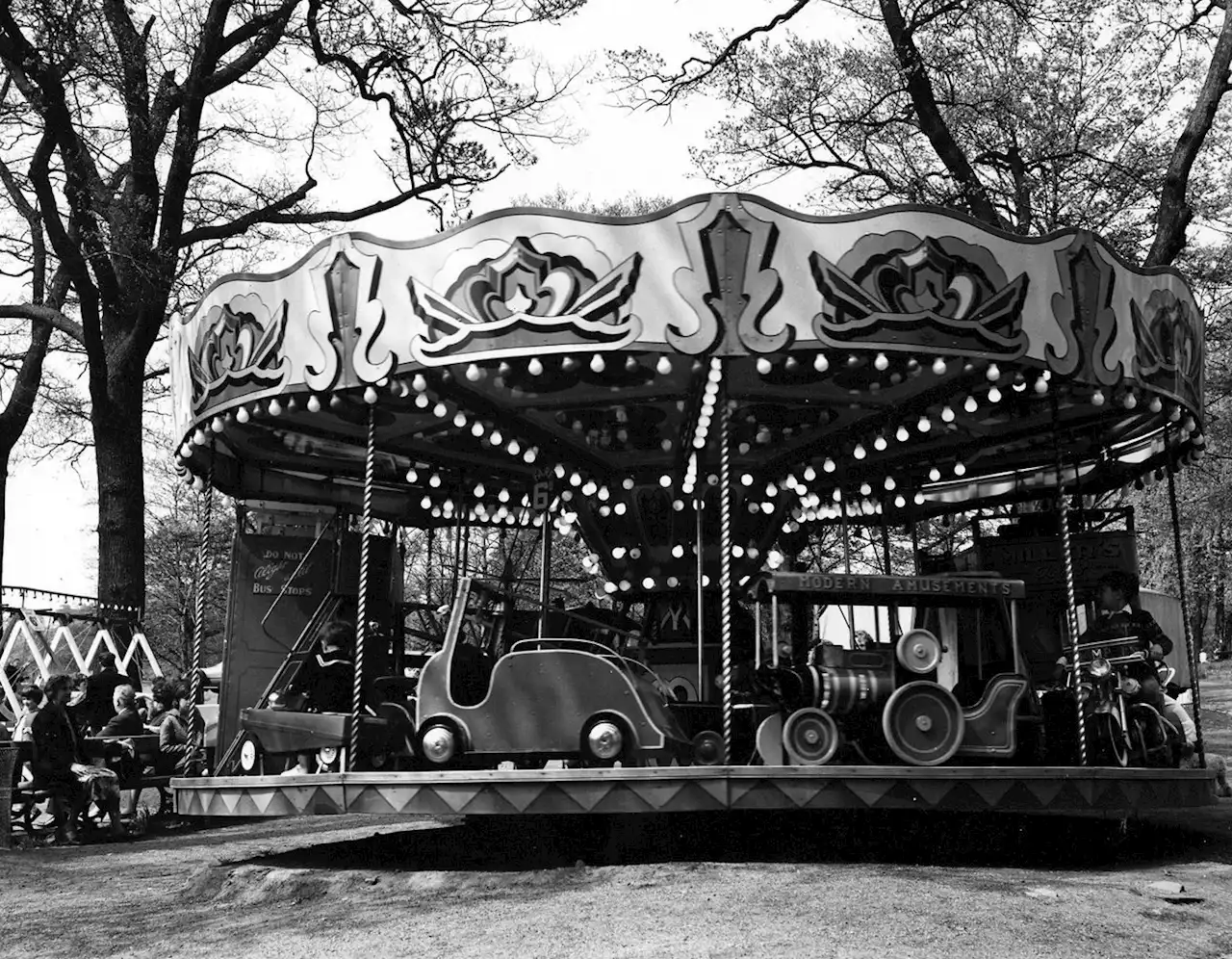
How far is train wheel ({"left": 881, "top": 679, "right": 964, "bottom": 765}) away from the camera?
419 inches

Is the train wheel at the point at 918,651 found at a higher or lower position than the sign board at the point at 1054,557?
lower

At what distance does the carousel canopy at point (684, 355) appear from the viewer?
35.2ft

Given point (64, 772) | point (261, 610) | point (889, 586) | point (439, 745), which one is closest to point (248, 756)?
point (439, 745)

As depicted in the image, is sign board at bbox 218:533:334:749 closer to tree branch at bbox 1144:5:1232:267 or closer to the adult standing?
the adult standing

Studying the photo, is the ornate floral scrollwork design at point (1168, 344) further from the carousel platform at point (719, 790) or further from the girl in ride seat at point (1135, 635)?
the carousel platform at point (719, 790)

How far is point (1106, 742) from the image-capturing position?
457 inches

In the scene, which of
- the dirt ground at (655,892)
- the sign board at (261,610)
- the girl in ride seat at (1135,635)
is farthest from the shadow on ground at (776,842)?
the sign board at (261,610)

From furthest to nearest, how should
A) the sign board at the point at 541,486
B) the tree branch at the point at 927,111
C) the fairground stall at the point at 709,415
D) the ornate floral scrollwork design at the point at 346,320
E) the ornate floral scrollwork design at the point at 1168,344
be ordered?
the tree branch at the point at 927,111 < the sign board at the point at 541,486 < the ornate floral scrollwork design at the point at 1168,344 < the ornate floral scrollwork design at the point at 346,320 < the fairground stall at the point at 709,415

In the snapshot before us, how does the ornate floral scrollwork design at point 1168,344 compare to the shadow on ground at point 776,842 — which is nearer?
the shadow on ground at point 776,842

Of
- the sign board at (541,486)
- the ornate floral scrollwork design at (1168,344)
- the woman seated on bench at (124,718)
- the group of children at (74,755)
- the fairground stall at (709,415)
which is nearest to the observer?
the fairground stall at (709,415)

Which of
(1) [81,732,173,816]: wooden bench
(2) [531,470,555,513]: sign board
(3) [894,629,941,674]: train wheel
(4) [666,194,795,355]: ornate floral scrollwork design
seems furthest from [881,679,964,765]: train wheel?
(1) [81,732,173,816]: wooden bench

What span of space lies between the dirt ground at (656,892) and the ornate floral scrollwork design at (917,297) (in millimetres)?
4082

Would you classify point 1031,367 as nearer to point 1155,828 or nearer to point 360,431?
point 1155,828

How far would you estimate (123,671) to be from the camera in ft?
66.5
